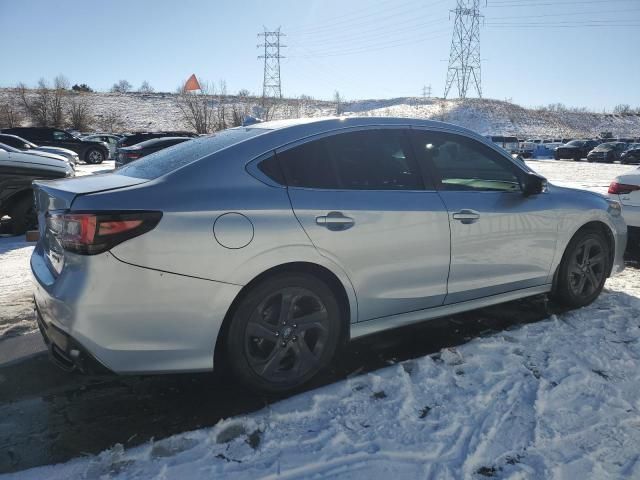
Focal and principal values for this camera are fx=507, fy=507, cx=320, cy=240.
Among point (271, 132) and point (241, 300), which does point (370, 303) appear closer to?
point (241, 300)

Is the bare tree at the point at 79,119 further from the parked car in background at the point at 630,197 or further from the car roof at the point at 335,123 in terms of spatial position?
the car roof at the point at 335,123

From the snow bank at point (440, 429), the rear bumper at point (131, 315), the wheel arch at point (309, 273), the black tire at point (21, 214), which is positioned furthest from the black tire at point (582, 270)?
the black tire at point (21, 214)

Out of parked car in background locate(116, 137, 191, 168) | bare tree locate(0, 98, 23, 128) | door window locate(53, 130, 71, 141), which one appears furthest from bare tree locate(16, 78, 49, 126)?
parked car in background locate(116, 137, 191, 168)

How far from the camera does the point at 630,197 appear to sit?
6184 mm

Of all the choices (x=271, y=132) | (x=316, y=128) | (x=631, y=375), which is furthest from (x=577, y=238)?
(x=271, y=132)

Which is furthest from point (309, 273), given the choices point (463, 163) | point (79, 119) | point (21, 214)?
point (79, 119)

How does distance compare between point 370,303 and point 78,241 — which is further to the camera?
point 370,303

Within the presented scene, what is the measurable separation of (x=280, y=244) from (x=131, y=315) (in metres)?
0.83

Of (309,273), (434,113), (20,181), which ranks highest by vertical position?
(434,113)

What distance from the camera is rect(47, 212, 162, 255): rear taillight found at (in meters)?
2.41

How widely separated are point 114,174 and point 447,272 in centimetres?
228

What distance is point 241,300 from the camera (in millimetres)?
2729

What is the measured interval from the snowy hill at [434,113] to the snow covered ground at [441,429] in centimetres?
5255

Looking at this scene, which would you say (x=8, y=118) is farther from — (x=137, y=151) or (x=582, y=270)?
(x=582, y=270)
